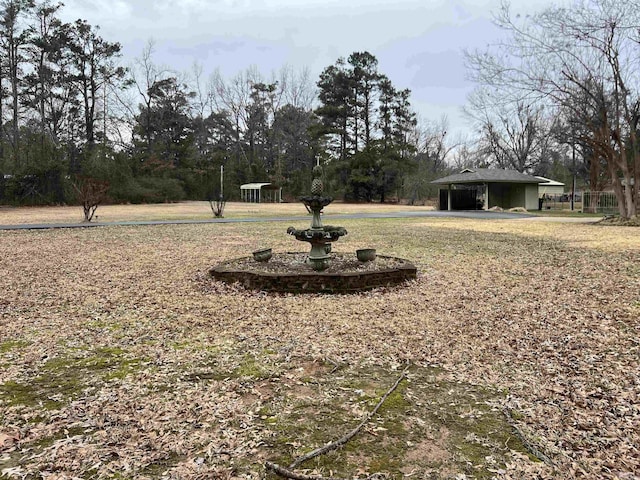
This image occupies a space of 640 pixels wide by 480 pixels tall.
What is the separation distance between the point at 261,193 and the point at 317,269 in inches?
1425

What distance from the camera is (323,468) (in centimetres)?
198

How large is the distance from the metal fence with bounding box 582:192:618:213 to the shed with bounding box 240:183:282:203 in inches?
951

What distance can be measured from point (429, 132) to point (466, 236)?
41804 mm

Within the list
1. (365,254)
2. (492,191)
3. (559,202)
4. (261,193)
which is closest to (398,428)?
(365,254)

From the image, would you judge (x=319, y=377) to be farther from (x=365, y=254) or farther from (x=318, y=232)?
(x=365, y=254)

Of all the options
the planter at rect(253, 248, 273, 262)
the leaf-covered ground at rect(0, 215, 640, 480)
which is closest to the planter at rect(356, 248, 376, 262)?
the leaf-covered ground at rect(0, 215, 640, 480)

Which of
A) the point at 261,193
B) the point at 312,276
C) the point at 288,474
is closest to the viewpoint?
the point at 288,474

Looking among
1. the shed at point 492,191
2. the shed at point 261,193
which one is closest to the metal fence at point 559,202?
the shed at point 492,191

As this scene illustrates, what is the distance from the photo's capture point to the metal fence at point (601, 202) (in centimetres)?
2503

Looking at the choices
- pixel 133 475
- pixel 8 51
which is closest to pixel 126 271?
pixel 133 475

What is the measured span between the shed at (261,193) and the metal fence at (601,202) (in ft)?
79.2

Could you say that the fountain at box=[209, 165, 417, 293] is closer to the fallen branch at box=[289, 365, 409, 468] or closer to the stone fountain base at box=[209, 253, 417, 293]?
the stone fountain base at box=[209, 253, 417, 293]

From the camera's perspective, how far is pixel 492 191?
94.2ft

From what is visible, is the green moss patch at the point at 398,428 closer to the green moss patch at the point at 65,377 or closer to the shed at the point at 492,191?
the green moss patch at the point at 65,377
